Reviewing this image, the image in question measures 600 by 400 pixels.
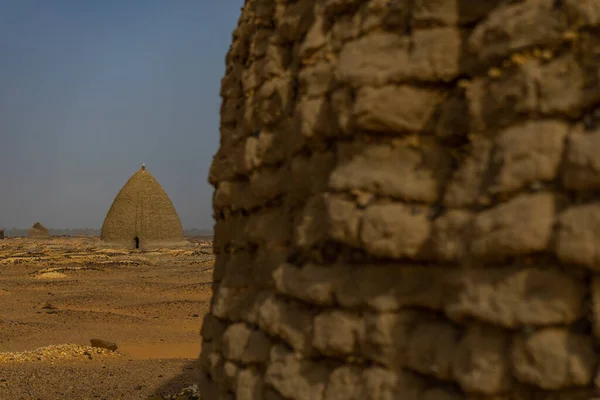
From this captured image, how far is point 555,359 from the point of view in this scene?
149 cm

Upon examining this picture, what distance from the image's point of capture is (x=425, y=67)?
1979 millimetres

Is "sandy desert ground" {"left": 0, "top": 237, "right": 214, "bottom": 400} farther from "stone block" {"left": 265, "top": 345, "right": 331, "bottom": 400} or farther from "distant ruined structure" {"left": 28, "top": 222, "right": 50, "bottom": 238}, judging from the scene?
"distant ruined structure" {"left": 28, "top": 222, "right": 50, "bottom": 238}

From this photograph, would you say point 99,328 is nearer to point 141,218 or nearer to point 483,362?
point 483,362

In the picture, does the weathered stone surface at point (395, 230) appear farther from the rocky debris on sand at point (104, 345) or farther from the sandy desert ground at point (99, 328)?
the rocky debris on sand at point (104, 345)

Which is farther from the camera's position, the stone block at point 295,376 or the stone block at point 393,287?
the stone block at point 295,376

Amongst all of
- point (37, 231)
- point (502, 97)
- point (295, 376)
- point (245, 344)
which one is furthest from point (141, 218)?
point (37, 231)

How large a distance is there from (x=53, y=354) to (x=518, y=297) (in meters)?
7.85

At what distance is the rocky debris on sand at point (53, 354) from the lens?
7.76 metres

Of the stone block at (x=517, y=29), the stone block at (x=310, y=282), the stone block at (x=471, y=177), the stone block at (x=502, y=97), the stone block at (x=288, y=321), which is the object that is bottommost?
the stone block at (x=288, y=321)

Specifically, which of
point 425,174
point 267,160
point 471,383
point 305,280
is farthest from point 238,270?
point 471,383

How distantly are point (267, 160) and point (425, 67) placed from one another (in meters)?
1.15

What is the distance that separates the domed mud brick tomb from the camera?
30.5 metres

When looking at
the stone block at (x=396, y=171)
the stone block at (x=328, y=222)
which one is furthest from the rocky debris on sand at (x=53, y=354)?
the stone block at (x=396, y=171)

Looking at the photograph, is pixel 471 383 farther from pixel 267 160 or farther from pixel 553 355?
pixel 267 160
